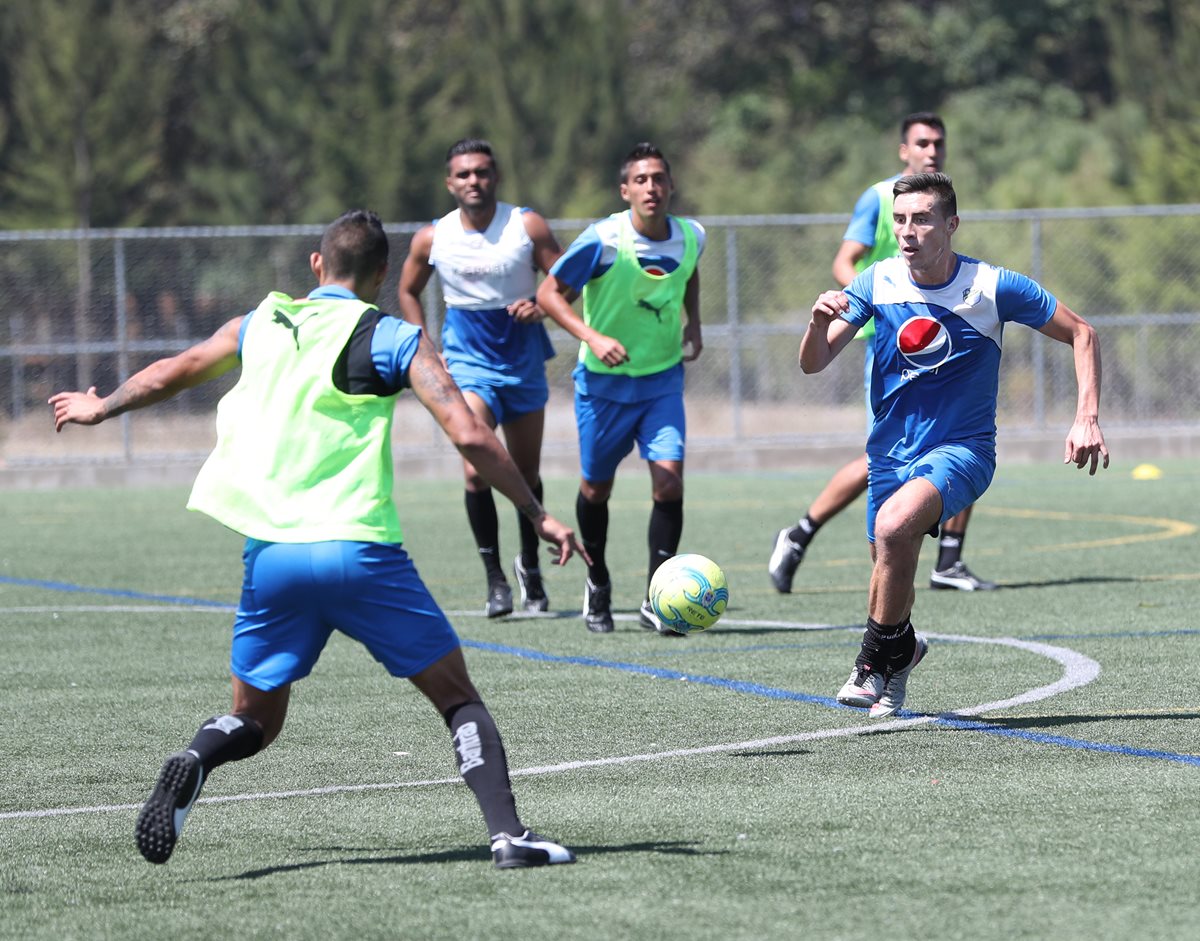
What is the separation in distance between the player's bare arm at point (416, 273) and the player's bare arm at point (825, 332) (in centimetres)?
385

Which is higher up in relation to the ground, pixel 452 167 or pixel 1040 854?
pixel 452 167

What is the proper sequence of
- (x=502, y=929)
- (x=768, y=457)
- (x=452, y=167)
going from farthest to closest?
(x=768, y=457) → (x=452, y=167) → (x=502, y=929)

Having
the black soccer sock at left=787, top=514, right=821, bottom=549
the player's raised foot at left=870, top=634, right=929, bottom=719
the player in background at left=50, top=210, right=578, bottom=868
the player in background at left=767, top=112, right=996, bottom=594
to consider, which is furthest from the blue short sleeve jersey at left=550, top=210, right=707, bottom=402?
the player in background at left=50, top=210, right=578, bottom=868

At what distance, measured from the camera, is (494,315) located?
10.6 metres

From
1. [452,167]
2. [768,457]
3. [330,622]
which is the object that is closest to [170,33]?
[768,457]

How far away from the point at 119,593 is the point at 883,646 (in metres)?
5.98

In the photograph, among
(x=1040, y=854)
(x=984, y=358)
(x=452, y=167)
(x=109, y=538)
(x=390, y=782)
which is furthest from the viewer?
(x=109, y=538)

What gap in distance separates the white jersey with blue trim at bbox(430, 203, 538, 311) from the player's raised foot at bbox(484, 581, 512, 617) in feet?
4.64

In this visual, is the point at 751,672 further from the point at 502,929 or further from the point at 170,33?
the point at 170,33

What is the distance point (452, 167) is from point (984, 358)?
160 inches

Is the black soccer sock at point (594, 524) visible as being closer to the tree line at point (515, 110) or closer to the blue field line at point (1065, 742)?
the blue field line at point (1065, 742)

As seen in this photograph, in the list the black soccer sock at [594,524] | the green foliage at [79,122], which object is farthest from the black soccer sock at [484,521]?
the green foliage at [79,122]

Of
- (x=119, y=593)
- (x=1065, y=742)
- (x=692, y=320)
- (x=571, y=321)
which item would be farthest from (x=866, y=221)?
(x=1065, y=742)

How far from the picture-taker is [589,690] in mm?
7945
